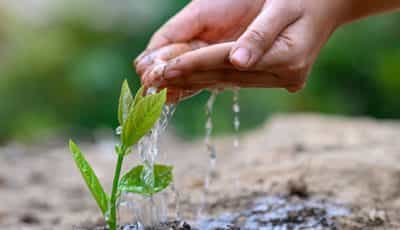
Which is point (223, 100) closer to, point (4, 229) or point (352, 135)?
point (352, 135)

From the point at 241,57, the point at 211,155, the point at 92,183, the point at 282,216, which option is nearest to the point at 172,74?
the point at 241,57

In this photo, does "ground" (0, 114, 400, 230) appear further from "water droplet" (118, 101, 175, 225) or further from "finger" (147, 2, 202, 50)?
"finger" (147, 2, 202, 50)

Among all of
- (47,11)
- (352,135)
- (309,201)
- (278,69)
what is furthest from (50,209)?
(47,11)

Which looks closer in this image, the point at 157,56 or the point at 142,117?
the point at 142,117

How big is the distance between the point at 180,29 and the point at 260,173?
0.94 metres

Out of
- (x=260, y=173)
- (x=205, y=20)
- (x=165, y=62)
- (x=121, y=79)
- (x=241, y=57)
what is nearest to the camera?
(x=241, y=57)

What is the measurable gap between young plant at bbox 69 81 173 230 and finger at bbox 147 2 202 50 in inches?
14.1

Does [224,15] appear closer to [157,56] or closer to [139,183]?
[157,56]

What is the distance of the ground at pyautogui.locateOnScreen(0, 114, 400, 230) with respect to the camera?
2.19 meters

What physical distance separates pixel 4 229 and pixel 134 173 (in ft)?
2.92

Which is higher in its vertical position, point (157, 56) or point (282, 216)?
point (157, 56)

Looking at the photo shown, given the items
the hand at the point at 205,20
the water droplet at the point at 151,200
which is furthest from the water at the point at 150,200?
the hand at the point at 205,20

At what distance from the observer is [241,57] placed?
1363 millimetres

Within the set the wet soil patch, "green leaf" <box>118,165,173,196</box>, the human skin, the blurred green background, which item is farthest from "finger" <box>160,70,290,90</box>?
the blurred green background
